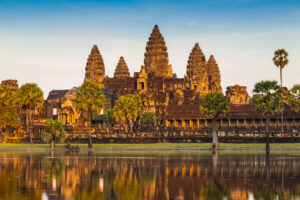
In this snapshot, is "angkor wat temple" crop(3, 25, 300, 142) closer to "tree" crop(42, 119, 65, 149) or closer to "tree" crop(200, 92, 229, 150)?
"tree" crop(200, 92, 229, 150)

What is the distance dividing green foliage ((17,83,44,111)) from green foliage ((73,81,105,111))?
627 inches

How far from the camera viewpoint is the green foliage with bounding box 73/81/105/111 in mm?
106312

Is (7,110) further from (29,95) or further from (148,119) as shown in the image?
(148,119)

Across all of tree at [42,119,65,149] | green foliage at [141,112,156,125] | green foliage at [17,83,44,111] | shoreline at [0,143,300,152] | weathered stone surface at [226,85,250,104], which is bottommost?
shoreline at [0,143,300,152]

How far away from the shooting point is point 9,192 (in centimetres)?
3238

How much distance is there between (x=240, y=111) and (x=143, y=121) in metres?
24.3

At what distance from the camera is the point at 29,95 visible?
11919 centimetres

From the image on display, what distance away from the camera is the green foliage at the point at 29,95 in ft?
391

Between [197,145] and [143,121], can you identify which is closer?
[197,145]

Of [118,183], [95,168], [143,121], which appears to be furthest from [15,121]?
[118,183]

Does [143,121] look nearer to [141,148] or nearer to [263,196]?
[141,148]

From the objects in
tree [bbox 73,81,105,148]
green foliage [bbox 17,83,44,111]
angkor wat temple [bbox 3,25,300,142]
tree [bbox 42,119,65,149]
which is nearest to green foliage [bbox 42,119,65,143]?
tree [bbox 42,119,65,149]

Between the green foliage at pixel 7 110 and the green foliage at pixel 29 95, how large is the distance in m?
1.80

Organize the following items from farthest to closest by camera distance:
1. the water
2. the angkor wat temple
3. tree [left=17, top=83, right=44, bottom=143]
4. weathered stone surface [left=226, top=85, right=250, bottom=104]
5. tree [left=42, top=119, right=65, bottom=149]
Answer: weathered stone surface [left=226, top=85, right=250, bottom=104] < the angkor wat temple < tree [left=17, top=83, right=44, bottom=143] < tree [left=42, top=119, right=65, bottom=149] < the water
